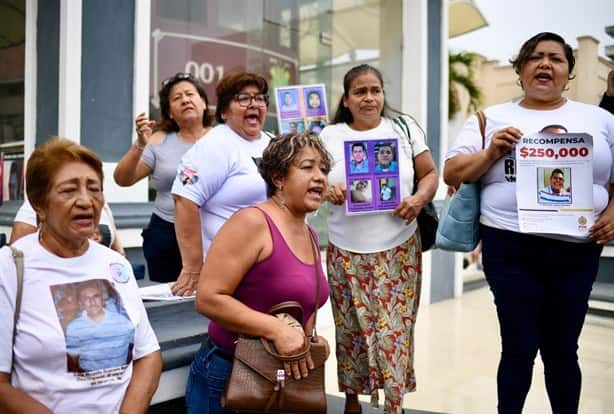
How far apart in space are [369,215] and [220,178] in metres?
0.77

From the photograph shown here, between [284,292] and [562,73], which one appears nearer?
[284,292]

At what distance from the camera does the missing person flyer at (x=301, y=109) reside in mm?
3455

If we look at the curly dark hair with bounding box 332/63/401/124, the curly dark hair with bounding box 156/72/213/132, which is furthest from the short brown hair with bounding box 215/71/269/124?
the curly dark hair with bounding box 156/72/213/132

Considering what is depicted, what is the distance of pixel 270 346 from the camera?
6.19 ft

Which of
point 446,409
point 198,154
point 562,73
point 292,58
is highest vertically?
point 292,58

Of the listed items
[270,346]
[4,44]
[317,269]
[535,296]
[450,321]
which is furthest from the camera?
[450,321]

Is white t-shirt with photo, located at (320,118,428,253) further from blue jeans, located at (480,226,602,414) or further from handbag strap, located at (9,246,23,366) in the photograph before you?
handbag strap, located at (9,246,23,366)

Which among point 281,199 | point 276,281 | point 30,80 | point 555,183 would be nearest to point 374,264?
point 555,183

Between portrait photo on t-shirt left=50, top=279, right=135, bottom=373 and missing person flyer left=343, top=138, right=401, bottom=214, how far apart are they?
4.80 feet

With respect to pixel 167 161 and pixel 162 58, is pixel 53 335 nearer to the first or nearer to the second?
pixel 167 161

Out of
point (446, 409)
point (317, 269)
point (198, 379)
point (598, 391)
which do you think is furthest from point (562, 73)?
point (598, 391)

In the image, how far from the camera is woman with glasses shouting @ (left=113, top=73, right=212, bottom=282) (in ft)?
11.0

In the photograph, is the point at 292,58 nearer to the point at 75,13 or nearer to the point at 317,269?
the point at 75,13

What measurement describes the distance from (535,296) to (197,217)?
144 cm
